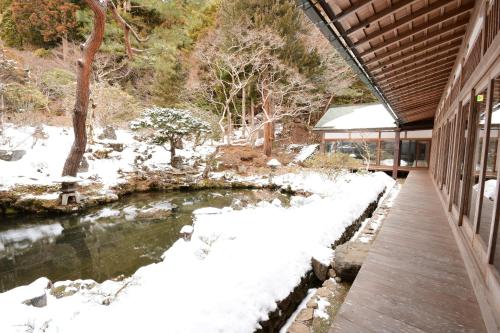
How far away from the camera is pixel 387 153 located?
13.7 metres

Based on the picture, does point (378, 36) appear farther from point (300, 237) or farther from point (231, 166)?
point (231, 166)

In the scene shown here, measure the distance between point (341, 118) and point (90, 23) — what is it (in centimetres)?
1714

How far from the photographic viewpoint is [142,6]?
17969mm

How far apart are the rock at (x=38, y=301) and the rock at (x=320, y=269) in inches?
158

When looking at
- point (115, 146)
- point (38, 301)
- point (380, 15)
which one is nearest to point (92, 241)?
point (38, 301)

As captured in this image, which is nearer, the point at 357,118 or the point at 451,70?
the point at 451,70

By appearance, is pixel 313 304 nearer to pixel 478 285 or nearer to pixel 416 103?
pixel 478 285

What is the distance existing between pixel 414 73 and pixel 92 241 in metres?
8.65

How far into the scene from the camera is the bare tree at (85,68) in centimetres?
676

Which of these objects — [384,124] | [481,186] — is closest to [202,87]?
[384,124]

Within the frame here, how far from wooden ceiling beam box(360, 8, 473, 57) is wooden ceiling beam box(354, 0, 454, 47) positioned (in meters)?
0.40

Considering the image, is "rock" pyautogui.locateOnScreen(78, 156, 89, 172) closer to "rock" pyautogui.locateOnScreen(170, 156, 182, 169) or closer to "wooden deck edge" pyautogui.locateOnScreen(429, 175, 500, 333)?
"rock" pyautogui.locateOnScreen(170, 156, 182, 169)

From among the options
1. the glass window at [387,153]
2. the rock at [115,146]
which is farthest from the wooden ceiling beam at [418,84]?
the rock at [115,146]

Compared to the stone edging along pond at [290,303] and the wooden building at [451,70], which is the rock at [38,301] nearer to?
the stone edging along pond at [290,303]
